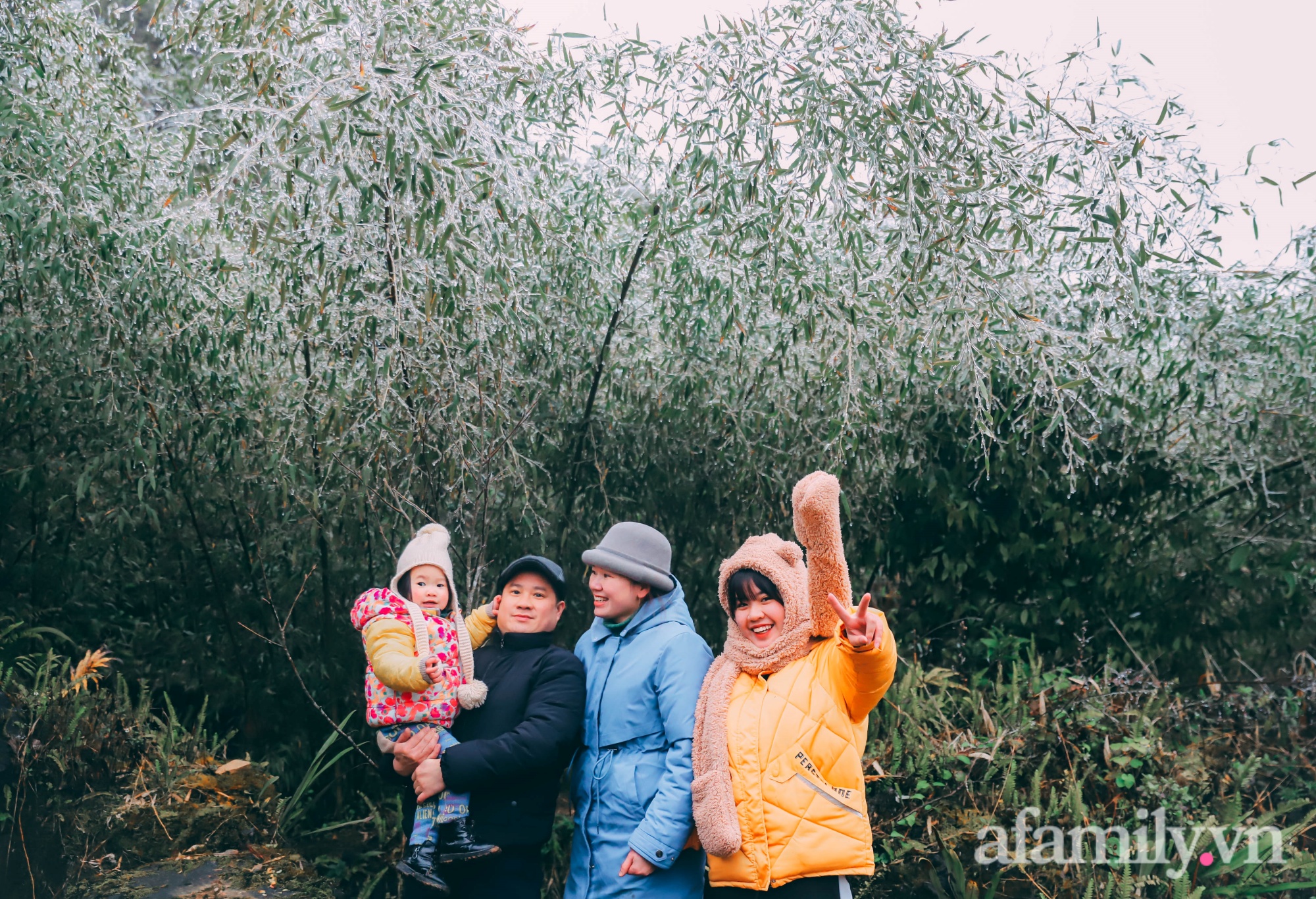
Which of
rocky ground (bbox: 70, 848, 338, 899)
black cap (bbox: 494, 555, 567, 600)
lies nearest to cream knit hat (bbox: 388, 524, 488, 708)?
black cap (bbox: 494, 555, 567, 600)

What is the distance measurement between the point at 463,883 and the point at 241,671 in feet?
5.71

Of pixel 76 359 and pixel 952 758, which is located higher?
pixel 76 359

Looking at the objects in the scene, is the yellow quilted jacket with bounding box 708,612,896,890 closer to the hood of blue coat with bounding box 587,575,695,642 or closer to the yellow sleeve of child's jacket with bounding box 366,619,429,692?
the hood of blue coat with bounding box 587,575,695,642

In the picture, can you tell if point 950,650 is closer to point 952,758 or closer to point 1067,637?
point 1067,637

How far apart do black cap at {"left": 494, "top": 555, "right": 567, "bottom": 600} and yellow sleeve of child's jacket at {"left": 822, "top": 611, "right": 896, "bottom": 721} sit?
0.63m

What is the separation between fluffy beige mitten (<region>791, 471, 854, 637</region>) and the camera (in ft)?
5.98

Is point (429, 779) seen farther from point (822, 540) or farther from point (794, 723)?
point (822, 540)

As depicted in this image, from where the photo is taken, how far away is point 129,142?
3098mm

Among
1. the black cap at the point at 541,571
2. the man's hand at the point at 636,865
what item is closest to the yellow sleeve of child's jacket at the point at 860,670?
the man's hand at the point at 636,865

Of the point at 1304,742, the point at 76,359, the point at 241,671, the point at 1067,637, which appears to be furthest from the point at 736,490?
the point at 1304,742

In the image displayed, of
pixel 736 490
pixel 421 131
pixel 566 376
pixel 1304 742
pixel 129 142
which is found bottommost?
pixel 1304 742

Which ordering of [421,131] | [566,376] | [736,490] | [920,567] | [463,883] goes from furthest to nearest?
[920,567] < [736,490] < [566,376] < [421,131] < [463,883]

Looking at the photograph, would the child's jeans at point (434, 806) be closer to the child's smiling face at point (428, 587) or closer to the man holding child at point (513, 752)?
the man holding child at point (513, 752)

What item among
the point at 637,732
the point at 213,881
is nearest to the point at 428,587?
the point at 637,732
